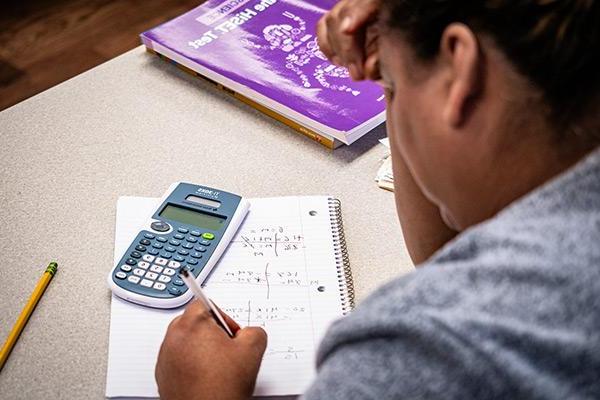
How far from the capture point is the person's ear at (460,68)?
45 cm

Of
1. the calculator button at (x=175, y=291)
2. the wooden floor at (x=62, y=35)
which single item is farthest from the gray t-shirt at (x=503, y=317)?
the wooden floor at (x=62, y=35)

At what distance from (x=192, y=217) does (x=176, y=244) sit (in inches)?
1.9

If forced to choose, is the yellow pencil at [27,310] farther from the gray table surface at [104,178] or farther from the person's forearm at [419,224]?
the person's forearm at [419,224]

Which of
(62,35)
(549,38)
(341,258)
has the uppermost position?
(549,38)

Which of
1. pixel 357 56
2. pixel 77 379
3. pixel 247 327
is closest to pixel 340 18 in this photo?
pixel 357 56

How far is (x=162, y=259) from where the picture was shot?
802 millimetres

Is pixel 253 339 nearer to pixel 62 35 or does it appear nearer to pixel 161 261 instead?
pixel 161 261

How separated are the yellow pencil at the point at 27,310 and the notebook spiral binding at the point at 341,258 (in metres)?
0.31

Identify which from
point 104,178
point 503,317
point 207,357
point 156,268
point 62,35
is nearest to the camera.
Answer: point 503,317

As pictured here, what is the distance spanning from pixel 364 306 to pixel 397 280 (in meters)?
0.03

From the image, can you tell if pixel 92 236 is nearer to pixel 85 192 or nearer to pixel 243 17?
pixel 85 192

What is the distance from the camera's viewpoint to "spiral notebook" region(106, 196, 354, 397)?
71 centimetres

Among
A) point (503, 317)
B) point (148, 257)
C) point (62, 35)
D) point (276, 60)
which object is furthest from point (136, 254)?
point (62, 35)

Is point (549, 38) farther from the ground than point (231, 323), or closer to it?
farther from the ground
